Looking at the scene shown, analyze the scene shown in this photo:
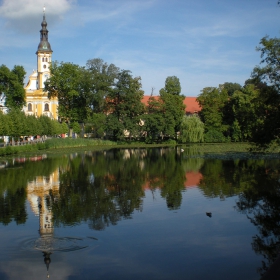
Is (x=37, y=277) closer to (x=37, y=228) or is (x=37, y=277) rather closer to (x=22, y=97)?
(x=37, y=228)

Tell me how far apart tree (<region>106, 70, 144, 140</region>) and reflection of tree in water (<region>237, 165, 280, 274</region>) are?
40713mm

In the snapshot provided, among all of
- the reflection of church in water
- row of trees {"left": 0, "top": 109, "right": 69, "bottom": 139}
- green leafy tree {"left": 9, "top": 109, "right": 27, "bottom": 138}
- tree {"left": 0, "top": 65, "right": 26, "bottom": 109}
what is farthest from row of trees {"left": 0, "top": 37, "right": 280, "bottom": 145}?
the reflection of church in water

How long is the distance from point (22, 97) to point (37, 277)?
186 feet

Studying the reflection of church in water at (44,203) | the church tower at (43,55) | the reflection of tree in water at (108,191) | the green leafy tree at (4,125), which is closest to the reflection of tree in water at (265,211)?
the reflection of tree in water at (108,191)

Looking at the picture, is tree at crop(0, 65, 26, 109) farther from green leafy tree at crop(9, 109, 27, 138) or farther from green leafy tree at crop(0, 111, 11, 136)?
green leafy tree at crop(0, 111, 11, 136)

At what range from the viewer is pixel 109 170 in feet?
87.5

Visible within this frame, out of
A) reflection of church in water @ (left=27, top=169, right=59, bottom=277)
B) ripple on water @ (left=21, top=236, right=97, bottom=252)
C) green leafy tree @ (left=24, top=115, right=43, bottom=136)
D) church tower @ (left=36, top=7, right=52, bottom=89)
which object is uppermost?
church tower @ (left=36, top=7, right=52, bottom=89)

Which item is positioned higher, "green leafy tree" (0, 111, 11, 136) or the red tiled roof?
the red tiled roof

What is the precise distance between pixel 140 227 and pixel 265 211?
424 centimetres

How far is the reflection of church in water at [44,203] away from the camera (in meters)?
10.5

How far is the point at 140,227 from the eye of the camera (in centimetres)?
1217

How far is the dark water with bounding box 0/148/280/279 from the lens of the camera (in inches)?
354

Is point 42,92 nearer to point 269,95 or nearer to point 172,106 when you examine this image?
point 172,106

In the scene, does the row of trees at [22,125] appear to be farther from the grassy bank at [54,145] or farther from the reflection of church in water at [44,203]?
the reflection of church in water at [44,203]
